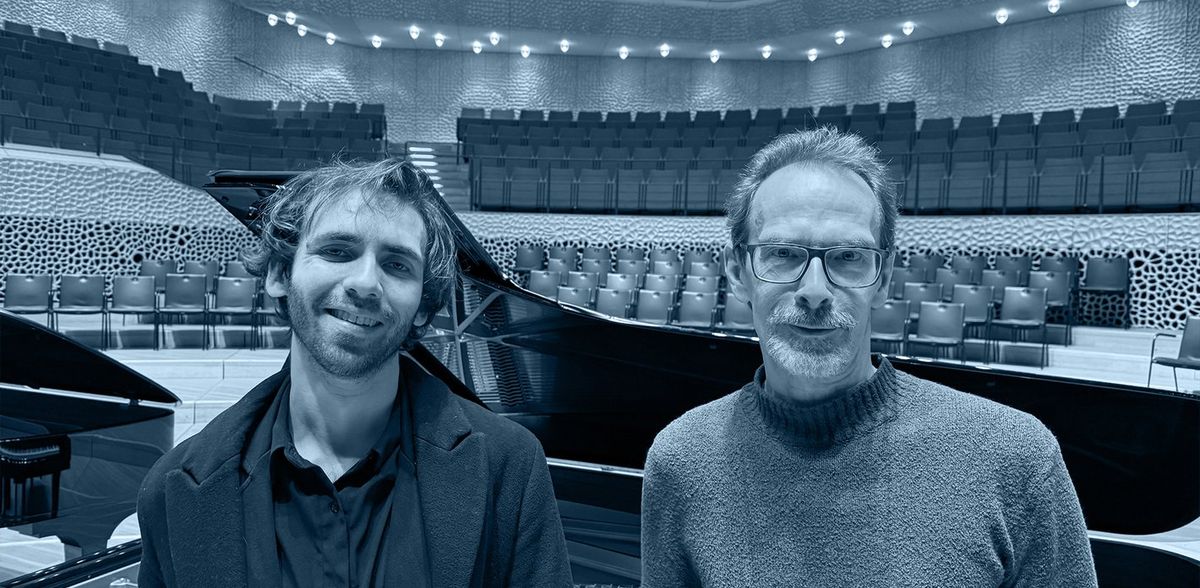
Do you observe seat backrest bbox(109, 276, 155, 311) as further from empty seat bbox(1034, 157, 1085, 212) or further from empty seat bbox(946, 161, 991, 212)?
empty seat bbox(1034, 157, 1085, 212)

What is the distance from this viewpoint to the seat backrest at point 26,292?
546 cm

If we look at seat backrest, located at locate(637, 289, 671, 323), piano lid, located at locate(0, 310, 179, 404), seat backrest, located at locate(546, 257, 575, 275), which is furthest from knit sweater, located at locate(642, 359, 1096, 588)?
seat backrest, located at locate(546, 257, 575, 275)

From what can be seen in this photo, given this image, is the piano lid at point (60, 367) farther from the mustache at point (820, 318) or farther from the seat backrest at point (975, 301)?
the seat backrest at point (975, 301)

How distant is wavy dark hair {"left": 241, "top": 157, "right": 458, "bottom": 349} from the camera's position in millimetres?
1068

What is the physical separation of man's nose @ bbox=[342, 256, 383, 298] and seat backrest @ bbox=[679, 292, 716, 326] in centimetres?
474

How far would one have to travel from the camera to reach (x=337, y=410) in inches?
40.9

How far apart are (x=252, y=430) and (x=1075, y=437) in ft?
5.47

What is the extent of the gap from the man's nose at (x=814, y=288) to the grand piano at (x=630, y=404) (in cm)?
71

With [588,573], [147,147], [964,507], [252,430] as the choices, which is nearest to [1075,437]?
[964,507]

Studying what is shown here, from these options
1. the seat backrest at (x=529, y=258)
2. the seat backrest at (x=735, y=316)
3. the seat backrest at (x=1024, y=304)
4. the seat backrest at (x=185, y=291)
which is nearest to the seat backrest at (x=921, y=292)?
the seat backrest at (x=1024, y=304)

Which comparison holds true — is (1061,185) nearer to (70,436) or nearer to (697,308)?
(697,308)

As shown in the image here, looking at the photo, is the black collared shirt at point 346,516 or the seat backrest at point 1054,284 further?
the seat backrest at point 1054,284

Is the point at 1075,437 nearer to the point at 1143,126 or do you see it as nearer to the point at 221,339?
the point at 221,339

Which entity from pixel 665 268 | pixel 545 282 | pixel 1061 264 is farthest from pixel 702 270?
pixel 1061 264
